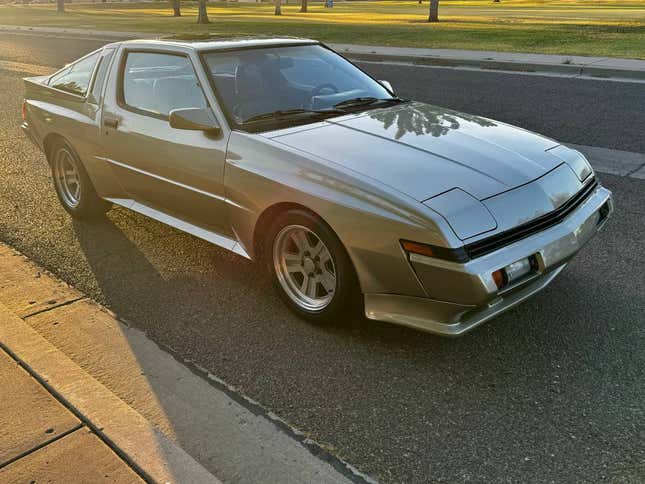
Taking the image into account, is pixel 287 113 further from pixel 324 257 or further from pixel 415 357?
pixel 415 357

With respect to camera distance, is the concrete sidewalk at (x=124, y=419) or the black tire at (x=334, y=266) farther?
the black tire at (x=334, y=266)

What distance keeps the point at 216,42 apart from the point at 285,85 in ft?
2.06

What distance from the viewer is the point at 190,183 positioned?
4051 millimetres

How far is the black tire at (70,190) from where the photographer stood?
513 cm

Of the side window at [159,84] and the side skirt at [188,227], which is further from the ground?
the side window at [159,84]

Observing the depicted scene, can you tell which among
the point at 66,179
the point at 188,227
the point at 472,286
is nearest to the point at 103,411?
the point at 188,227

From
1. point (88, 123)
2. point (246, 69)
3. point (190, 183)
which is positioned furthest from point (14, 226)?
point (246, 69)

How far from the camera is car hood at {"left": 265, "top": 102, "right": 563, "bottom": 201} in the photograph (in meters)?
3.19

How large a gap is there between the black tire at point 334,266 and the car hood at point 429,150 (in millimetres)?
359

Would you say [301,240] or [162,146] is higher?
[162,146]

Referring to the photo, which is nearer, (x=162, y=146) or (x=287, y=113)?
(x=287, y=113)

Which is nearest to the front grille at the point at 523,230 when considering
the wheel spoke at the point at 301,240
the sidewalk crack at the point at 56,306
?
the wheel spoke at the point at 301,240

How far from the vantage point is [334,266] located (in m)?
3.32

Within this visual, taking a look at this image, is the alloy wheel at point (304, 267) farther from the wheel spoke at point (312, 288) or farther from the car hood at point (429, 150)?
the car hood at point (429, 150)
